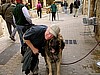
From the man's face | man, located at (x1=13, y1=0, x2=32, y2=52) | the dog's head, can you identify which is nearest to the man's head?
the man's face

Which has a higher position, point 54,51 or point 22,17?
point 22,17

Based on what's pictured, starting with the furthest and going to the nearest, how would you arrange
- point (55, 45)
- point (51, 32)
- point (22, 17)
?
1. point (22, 17)
2. point (55, 45)
3. point (51, 32)

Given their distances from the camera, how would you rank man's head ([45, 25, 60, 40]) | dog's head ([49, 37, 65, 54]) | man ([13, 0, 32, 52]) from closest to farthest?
man's head ([45, 25, 60, 40])
dog's head ([49, 37, 65, 54])
man ([13, 0, 32, 52])

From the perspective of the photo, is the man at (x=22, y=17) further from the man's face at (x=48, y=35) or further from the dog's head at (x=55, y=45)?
the man's face at (x=48, y=35)

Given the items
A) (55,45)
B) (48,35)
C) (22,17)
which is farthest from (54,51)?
(22,17)

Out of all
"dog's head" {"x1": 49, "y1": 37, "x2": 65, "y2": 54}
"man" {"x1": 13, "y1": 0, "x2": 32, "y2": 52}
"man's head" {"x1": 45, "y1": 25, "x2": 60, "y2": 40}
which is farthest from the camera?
"man" {"x1": 13, "y1": 0, "x2": 32, "y2": 52}

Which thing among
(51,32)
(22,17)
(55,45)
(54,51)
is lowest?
(54,51)

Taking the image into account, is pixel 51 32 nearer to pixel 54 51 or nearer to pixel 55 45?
pixel 55 45

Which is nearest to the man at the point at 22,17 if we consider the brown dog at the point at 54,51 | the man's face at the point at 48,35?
the brown dog at the point at 54,51

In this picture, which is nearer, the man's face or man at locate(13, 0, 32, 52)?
the man's face

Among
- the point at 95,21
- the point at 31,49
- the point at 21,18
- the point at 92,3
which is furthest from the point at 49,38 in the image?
the point at 92,3

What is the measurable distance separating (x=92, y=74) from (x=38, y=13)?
19.4 metres

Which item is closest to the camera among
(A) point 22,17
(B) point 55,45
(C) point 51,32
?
(C) point 51,32

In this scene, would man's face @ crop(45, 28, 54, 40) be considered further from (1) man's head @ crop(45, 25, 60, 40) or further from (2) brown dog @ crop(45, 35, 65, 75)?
(2) brown dog @ crop(45, 35, 65, 75)
